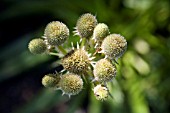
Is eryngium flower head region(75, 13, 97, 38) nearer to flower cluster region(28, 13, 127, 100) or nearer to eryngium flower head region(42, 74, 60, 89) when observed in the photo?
flower cluster region(28, 13, 127, 100)

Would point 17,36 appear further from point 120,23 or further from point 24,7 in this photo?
point 120,23

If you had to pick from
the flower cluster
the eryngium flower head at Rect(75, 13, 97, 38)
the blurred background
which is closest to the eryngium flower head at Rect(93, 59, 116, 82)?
the flower cluster

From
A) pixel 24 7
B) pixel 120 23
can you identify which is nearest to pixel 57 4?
pixel 24 7

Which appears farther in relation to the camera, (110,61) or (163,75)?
(163,75)

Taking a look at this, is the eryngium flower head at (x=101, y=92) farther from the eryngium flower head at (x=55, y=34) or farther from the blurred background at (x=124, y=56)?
the blurred background at (x=124, y=56)

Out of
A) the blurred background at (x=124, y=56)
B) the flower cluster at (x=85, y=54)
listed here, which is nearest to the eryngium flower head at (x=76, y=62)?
the flower cluster at (x=85, y=54)

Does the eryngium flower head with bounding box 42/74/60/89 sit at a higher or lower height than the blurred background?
higher
